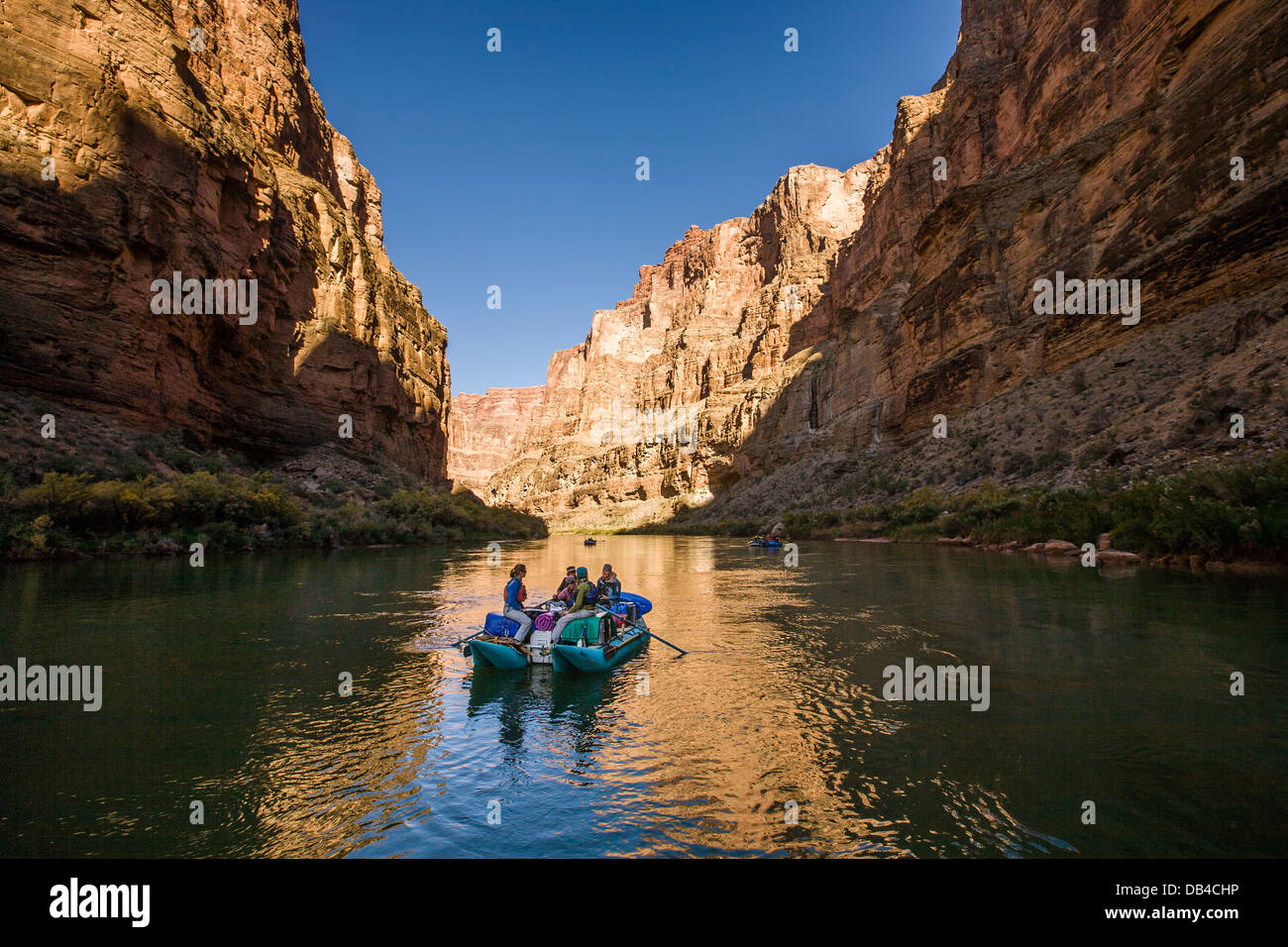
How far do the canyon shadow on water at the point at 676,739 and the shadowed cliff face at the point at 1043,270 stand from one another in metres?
14.0

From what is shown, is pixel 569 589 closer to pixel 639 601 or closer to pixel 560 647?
pixel 560 647

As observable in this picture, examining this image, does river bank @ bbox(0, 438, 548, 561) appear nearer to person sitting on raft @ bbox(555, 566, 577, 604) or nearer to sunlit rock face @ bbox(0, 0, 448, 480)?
sunlit rock face @ bbox(0, 0, 448, 480)

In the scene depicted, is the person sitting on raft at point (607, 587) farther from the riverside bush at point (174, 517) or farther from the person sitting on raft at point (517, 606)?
the riverside bush at point (174, 517)

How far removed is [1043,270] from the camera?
41500 mm

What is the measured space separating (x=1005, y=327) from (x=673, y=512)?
209ft

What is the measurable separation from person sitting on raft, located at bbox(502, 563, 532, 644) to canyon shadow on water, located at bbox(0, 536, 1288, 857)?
2.07ft

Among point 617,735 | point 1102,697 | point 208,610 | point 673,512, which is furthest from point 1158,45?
point 673,512

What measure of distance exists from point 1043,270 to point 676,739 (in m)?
46.3

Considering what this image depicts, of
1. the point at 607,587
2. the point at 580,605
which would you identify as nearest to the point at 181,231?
the point at 607,587

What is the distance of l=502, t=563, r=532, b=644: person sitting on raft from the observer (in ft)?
32.7

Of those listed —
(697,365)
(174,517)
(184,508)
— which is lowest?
(174,517)

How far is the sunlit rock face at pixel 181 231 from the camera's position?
26906 mm

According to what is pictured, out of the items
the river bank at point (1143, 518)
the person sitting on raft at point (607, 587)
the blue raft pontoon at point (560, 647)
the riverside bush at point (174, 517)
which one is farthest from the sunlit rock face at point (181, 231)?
the river bank at point (1143, 518)
